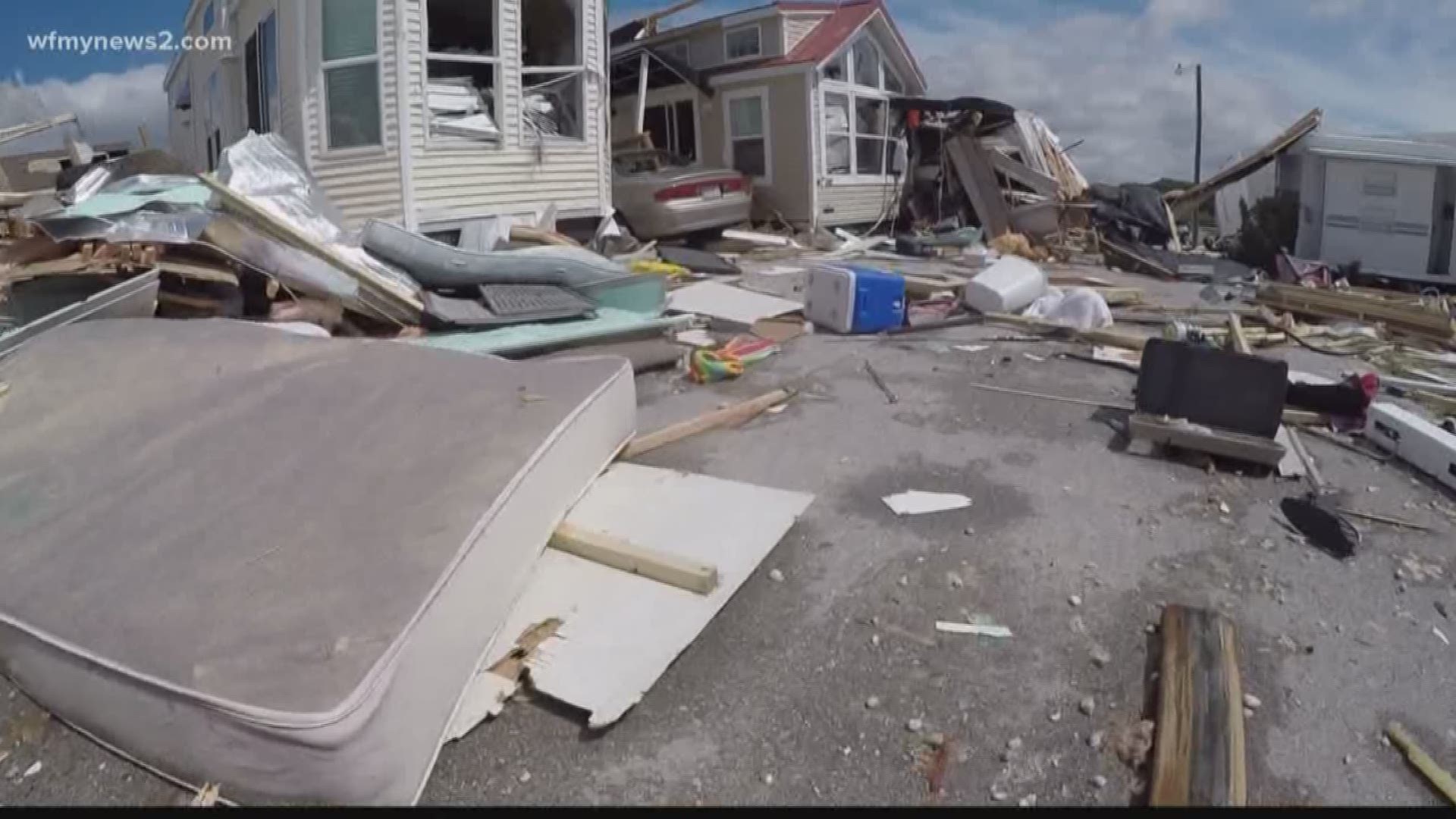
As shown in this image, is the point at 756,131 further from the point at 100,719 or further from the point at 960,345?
the point at 100,719

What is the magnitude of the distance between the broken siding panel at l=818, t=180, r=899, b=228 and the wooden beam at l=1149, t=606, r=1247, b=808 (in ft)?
41.7

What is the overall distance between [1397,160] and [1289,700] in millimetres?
12190

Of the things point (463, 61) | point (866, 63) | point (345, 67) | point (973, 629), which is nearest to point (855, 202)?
point (866, 63)

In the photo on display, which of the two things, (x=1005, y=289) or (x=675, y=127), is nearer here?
(x=1005, y=289)

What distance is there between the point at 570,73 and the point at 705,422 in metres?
7.03

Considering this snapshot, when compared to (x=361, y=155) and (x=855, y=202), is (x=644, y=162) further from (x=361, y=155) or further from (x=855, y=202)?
(x=361, y=155)

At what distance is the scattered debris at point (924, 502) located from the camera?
12.7ft

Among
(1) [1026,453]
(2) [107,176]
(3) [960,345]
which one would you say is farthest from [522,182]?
(1) [1026,453]

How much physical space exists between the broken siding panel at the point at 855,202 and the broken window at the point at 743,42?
283 centimetres

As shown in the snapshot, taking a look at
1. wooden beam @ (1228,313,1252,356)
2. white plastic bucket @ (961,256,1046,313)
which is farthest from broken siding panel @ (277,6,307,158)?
wooden beam @ (1228,313,1252,356)

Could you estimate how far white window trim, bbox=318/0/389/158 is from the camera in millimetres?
8945

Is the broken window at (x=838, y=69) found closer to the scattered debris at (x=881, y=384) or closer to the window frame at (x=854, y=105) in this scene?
the window frame at (x=854, y=105)

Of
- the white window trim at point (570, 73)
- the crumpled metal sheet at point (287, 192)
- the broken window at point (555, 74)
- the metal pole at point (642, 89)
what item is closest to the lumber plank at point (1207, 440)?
the crumpled metal sheet at point (287, 192)

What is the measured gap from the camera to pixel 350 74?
360 inches
